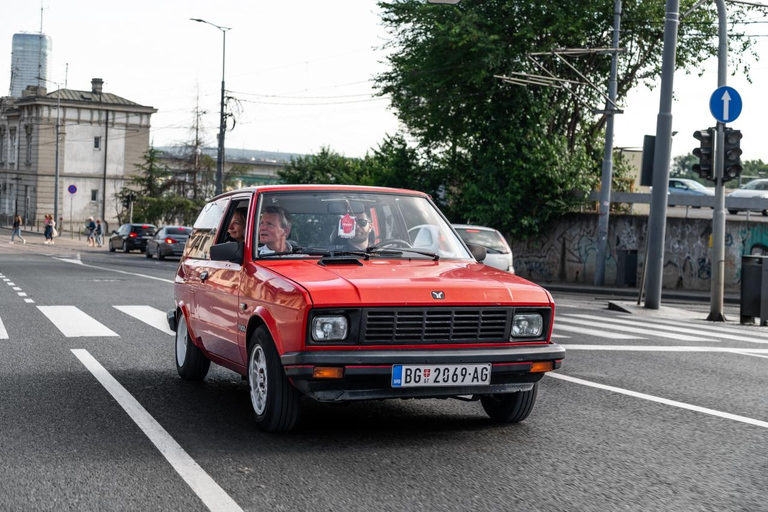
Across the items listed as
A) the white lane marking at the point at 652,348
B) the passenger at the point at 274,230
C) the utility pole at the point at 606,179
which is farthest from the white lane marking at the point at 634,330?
the utility pole at the point at 606,179

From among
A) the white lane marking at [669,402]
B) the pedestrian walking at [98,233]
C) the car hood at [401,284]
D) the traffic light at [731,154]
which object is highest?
the traffic light at [731,154]

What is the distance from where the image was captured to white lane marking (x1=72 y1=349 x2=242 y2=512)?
15.6ft

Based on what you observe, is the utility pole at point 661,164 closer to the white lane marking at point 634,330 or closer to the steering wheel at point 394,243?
the white lane marking at point 634,330

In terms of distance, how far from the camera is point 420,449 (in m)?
5.92

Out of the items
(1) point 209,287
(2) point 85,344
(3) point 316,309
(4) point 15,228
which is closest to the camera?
(3) point 316,309

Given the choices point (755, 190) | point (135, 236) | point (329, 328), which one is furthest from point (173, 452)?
point (135, 236)

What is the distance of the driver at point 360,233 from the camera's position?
7.03 m

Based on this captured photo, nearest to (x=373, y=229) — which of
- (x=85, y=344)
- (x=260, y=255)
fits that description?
(x=260, y=255)

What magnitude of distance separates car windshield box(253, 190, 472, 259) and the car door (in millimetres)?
200

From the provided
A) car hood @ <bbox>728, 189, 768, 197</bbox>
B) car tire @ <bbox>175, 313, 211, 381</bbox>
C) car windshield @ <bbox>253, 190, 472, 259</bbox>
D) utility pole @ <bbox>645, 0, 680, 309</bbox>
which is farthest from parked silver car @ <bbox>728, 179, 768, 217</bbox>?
car windshield @ <bbox>253, 190, 472, 259</bbox>

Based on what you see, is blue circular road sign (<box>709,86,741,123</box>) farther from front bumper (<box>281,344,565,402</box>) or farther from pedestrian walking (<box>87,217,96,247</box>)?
pedestrian walking (<box>87,217,96,247</box>)

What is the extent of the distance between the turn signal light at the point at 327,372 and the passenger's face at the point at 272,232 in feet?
4.83

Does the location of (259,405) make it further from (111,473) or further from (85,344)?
(85,344)

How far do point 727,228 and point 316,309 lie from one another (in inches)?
1097
